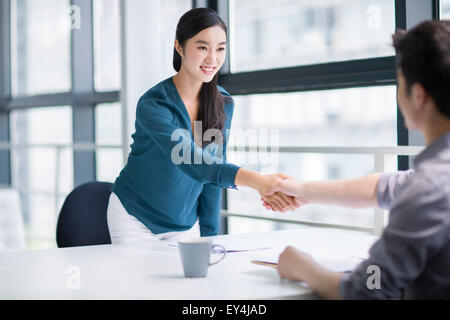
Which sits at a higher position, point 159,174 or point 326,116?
point 326,116

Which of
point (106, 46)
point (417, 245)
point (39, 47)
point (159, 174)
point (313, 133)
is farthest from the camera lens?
point (39, 47)

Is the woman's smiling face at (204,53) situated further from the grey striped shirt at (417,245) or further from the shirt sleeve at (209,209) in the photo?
the grey striped shirt at (417,245)

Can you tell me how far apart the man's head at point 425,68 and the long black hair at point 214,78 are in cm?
77

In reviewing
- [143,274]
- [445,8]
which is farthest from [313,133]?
[143,274]

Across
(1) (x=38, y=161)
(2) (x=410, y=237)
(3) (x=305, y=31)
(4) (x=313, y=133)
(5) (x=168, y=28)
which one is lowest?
(2) (x=410, y=237)

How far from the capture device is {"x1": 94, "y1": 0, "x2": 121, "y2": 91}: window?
337 cm

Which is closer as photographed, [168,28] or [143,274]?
[143,274]

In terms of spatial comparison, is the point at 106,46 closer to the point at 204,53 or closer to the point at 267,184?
the point at 204,53

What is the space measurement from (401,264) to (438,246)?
6cm

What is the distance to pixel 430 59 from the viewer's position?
0.79 m

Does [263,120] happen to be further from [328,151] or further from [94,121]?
[94,121]

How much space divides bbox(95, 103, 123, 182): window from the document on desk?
2415 mm

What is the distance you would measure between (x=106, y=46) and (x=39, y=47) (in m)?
0.92
